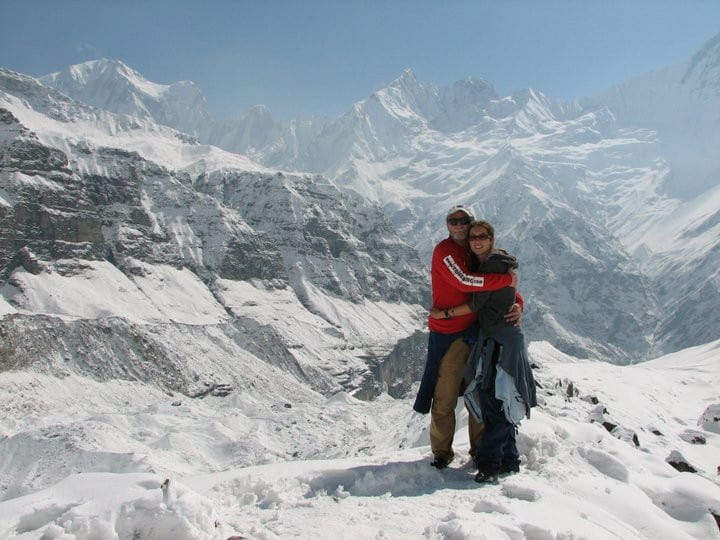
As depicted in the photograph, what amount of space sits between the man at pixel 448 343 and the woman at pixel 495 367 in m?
0.17

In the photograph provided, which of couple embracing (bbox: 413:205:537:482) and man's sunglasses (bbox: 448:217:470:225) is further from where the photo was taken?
man's sunglasses (bbox: 448:217:470:225)

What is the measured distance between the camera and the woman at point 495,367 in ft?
27.4

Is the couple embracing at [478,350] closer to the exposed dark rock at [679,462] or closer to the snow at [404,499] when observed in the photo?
the snow at [404,499]

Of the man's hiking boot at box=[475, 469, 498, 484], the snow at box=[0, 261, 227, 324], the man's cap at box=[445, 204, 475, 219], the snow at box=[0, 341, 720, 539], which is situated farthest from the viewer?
the snow at box=[0, 261, 227, 324]

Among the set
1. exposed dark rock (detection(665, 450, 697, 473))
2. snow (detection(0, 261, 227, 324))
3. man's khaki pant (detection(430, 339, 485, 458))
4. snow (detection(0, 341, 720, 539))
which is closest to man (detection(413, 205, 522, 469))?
man's khaki pant (detection(430, 339, 485, 458))

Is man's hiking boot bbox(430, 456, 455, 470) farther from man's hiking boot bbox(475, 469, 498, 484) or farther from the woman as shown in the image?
man's hiking boot bbox(475, 469, 498, 484)

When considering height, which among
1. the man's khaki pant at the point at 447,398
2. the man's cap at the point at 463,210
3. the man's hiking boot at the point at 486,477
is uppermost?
the man's cap at the point at 463,210

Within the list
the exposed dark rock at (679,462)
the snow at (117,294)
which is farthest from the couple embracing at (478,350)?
the snow at (117,294)

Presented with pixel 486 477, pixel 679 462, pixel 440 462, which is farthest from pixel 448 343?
pixel 679 462

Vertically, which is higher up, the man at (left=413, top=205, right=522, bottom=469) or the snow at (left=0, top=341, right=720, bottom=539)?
the man at (left=413, top=205, right=522, bottom=469)

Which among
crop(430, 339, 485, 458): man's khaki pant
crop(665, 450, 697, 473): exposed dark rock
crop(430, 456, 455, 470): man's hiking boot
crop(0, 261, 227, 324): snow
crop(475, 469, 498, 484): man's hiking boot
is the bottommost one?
crop(665, 450, 697, 473): exposed dark rock

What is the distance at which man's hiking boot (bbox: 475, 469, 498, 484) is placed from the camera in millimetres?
8164

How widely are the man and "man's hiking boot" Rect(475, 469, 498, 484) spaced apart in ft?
2.29

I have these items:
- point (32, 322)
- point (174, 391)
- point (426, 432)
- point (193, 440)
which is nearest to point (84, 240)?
point (32, 322)
